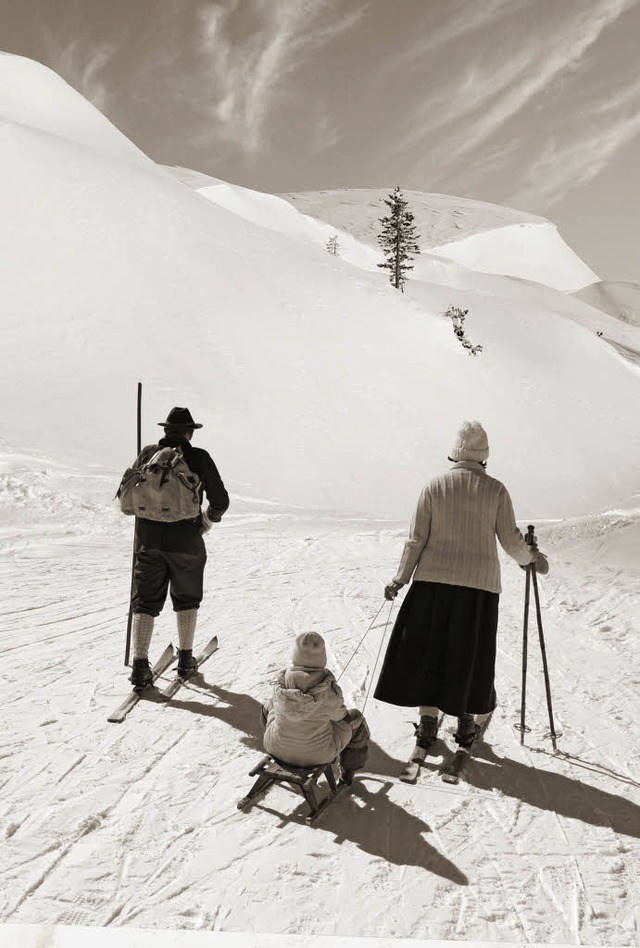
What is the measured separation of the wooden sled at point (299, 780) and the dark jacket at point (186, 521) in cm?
206

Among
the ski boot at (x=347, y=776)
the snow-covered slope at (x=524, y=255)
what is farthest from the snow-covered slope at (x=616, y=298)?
the ski boot at (x=347, y=776)

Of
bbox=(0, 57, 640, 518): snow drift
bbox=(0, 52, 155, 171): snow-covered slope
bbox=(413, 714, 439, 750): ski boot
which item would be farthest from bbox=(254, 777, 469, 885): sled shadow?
bbox=(0, 52, 155, 171): snow-covered slope

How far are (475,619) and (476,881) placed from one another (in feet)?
5.30

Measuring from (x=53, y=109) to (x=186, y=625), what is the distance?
52686mm

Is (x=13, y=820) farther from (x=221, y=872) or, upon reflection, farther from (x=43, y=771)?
(x=221, y=872)

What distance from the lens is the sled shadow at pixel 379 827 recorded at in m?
3.75

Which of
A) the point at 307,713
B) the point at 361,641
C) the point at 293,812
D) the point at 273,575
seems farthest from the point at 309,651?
the point at 273,575

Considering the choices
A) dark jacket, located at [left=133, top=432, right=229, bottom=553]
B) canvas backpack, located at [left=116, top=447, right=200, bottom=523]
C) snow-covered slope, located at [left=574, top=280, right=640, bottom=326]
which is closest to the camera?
canvas backpack, located at [left=116, top=447, right=200, bottom=523]

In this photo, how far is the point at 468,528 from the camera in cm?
476

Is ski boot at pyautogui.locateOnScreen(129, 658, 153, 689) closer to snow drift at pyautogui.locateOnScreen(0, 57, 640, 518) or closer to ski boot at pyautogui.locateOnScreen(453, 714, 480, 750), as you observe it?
ski boot at pyautogui.locateOnScreen(453, 714, 480, 750)

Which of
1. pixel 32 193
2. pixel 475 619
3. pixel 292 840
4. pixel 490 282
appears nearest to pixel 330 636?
pixel 475 619

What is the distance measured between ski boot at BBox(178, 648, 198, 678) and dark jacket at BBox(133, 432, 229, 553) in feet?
3.38

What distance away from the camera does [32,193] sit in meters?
31.5

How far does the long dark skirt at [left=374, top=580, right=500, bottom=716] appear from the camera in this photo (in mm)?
4777
